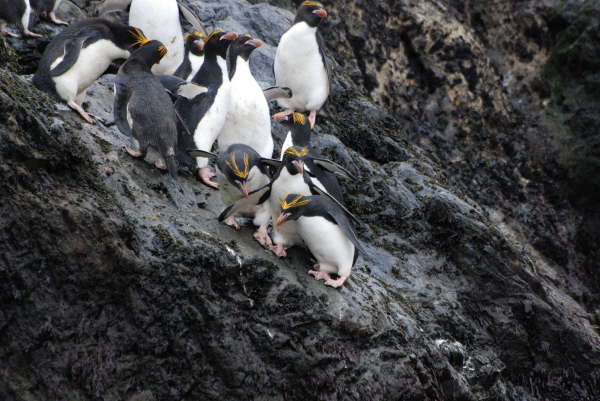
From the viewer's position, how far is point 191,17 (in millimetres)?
8953

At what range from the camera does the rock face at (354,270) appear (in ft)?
13.9

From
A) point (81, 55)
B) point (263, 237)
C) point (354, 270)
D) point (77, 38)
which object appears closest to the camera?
point (263, 237)

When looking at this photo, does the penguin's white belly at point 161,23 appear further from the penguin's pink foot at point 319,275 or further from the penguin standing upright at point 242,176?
the penguin's pink foot at point 319,275

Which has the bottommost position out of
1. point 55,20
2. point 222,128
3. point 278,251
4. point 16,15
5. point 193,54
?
point 55,20

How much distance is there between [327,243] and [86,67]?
102 inches

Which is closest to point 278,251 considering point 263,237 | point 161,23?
point 263,237

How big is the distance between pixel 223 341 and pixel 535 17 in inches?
439

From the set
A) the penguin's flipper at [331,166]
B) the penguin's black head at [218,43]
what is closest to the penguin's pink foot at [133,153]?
the penguin's flipper at [331,166]

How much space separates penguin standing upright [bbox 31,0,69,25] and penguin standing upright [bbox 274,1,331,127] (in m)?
2.71

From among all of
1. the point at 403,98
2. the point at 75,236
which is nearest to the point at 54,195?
the point at 75,236

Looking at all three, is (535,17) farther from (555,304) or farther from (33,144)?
(33,144)

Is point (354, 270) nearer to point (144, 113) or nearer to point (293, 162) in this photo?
point (293, 162)

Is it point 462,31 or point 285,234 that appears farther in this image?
point 462,31

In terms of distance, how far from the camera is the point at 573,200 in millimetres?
11984
